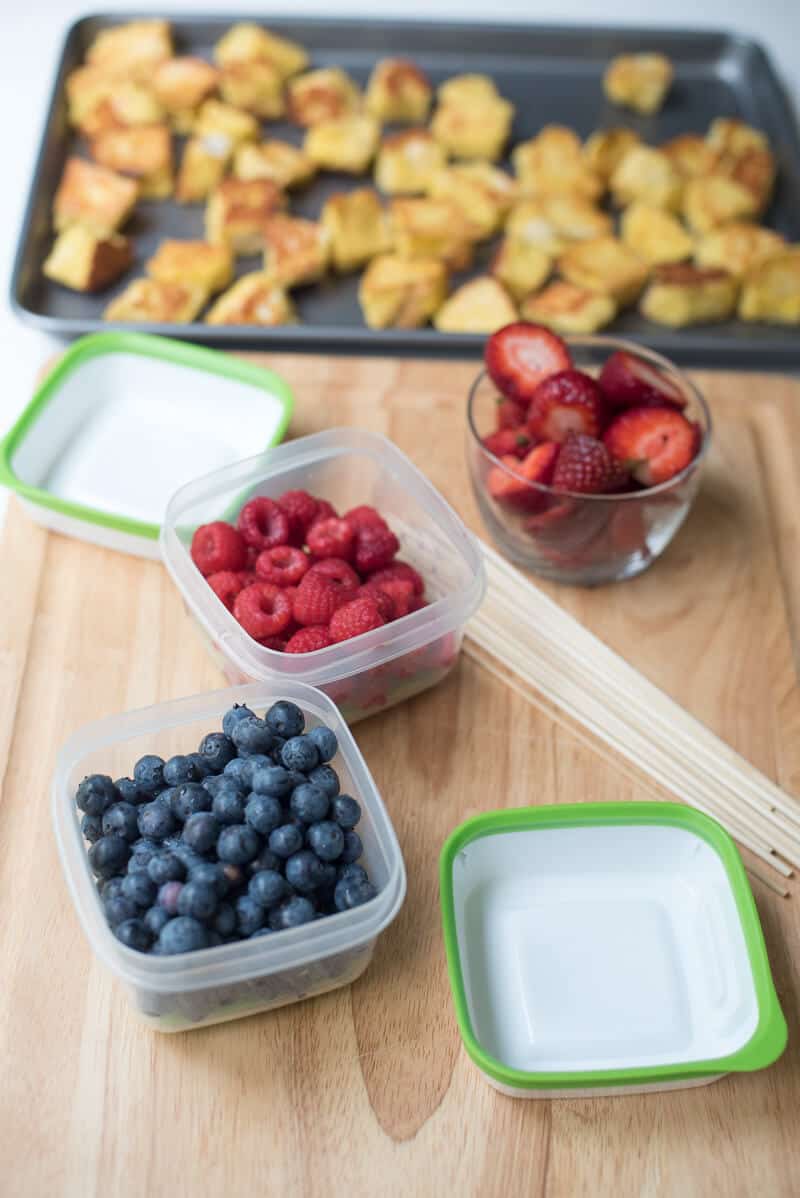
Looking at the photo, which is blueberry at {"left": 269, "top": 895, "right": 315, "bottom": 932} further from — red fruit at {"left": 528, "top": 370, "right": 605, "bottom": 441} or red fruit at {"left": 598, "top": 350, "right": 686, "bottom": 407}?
red fruit at {"left": 598, "top": 350, "right": 686, "bottom": 407}

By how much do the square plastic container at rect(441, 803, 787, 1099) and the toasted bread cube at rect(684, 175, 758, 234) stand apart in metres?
1.14

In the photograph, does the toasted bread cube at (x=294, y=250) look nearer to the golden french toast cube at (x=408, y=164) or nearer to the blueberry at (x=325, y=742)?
the golden french toast cube at (x=408, y=164)

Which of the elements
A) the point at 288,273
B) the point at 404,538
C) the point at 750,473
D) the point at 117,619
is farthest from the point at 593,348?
the point at 117,619

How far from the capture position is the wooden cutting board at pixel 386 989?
1.02 m

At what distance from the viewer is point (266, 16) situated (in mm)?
2127

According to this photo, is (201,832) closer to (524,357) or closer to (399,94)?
(524,357)

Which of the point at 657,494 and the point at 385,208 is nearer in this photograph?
the point at 657,494

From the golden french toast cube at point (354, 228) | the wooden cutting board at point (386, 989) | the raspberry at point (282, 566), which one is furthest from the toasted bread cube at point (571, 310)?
the raspberry at point (282, 566)

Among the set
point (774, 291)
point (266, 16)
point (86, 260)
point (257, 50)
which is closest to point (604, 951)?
point (774, 291)

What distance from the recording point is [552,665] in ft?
4.42

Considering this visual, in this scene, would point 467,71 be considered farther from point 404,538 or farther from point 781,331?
point 404,538

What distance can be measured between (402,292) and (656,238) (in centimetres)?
45

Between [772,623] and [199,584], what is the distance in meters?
0.68

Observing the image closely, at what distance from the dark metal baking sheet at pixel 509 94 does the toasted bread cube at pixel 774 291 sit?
0.02 metres
